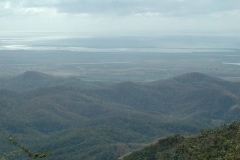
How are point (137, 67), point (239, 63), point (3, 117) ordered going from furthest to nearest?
point (239, 63) → point (137, 67) → point (3, 117)

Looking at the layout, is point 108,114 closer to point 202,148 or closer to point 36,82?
point 36,82

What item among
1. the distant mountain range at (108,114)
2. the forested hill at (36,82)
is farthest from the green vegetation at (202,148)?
the forested hill at (36,82)

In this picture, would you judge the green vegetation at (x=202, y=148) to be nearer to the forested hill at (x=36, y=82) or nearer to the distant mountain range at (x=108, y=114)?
the distant mountain range at (x=108, y=114)

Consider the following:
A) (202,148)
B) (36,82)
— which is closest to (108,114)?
(36,82)

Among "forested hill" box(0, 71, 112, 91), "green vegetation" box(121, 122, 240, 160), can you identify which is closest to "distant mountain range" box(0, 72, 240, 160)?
"forested hill" box(0, 71, 112, 91)

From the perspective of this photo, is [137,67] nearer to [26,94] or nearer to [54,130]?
[26,94]

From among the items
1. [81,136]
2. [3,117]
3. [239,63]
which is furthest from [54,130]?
[239,63]
